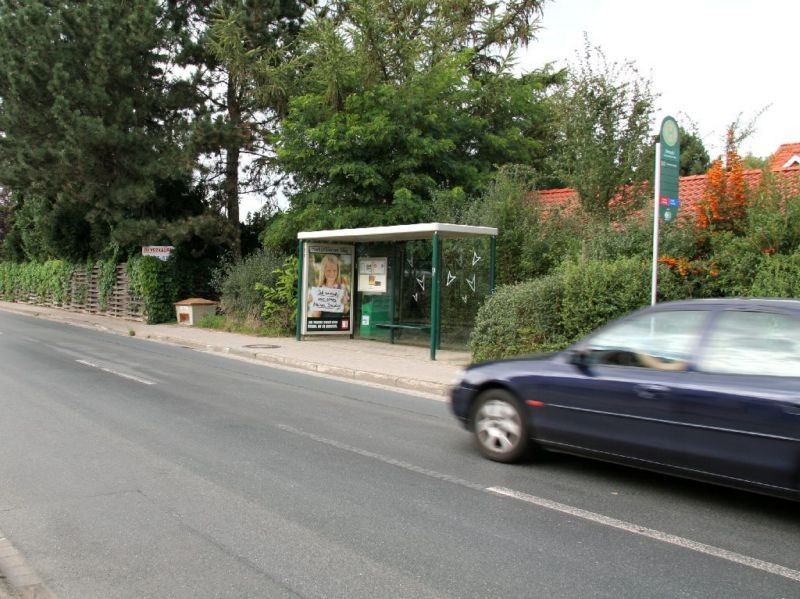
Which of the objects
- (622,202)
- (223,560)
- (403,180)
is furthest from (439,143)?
(223,560)

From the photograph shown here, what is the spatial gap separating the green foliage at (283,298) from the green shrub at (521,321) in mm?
7991

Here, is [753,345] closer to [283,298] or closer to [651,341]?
[651,341]

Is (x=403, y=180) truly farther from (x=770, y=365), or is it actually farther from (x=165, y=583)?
(x=165, y=583)

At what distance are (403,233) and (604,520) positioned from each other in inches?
418

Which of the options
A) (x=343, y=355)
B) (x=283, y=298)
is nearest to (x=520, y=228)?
(x=343, y=355)

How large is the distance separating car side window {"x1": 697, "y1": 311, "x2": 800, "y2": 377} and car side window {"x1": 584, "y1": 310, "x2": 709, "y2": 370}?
0.15 meters

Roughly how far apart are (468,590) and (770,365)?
2695 millimetres

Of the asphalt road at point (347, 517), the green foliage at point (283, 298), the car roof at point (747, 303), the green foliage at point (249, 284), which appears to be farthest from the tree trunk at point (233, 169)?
the car roof at point (747, 303)

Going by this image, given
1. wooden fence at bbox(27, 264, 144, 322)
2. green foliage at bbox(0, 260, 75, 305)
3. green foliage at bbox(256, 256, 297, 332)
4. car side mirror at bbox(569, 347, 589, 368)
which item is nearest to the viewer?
car side mirror at bbox(569, 347, 589, 368)

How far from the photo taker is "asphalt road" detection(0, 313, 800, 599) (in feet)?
12.6

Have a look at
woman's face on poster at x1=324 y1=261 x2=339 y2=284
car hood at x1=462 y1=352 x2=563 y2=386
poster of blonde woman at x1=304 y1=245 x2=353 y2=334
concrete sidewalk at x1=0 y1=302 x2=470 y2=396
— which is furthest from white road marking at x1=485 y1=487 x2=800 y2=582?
woman's face on poster at x1=324 y1=261 x2=339 y2=284

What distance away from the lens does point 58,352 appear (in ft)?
49.8

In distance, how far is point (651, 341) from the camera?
5492mm

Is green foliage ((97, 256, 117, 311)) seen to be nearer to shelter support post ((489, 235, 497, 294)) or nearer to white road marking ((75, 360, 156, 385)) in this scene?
white road marking ((75, 360, 156, 385))
